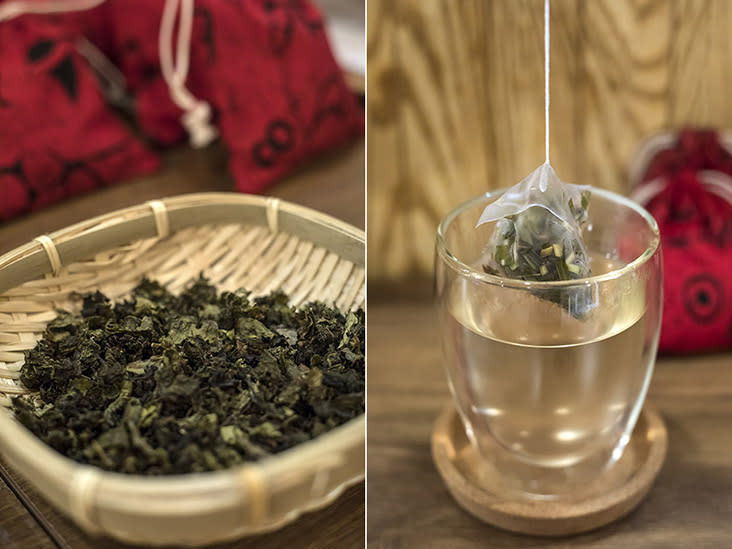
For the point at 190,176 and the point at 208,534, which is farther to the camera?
the point at 190,176

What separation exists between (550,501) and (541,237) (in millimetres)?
201

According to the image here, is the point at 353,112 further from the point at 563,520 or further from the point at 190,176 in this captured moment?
the point at 563,520

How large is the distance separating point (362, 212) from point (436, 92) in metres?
0.22

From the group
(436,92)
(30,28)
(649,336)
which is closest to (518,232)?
(649,336)

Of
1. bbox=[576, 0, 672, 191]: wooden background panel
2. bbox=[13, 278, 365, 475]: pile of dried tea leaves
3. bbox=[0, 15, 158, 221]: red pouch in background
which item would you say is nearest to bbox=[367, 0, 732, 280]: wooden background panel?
bbox=[576, 0, 672, 191]: wooden background panel

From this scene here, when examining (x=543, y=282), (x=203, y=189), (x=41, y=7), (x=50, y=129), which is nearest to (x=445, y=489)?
(x=543, y=282)

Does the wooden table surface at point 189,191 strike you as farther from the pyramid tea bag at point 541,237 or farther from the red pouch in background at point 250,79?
the pyramid tea bag at point 541,237

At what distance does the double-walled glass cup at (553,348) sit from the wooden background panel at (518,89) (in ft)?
1.03

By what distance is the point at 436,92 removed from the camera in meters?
0.85

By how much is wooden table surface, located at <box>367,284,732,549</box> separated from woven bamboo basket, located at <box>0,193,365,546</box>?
18cm

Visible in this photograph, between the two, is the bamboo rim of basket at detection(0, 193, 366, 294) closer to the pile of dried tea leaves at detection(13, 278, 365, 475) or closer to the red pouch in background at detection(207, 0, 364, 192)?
the pile of dried tea leaves at detection(13, 278, 365, 475)

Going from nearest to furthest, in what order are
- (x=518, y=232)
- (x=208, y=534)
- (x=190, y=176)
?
(x=208, y=534) → (x=518, y=232) → (x=190, y=176)

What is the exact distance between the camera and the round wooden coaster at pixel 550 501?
549 mm

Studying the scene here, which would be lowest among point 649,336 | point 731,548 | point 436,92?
point 731,548
